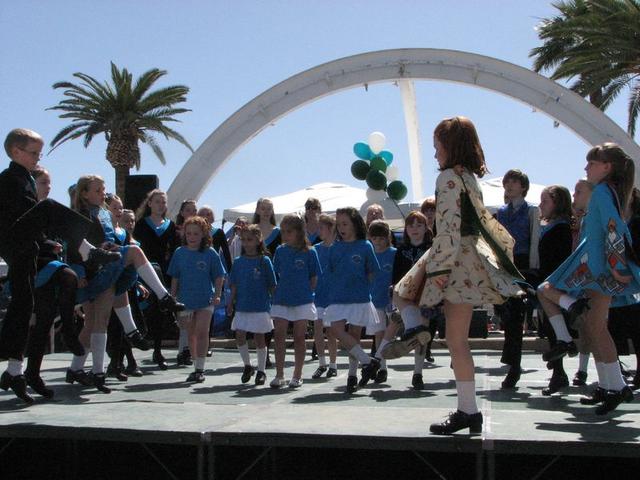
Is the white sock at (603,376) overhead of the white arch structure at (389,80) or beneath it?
beneath

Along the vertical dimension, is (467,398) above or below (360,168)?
below

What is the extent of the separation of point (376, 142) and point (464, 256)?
17.2 meters

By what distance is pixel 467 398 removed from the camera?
14.9 feet

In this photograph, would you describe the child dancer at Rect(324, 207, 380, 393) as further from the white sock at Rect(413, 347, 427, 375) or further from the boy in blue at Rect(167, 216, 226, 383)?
the boy in blue at Rect(167, 216, 226, 383)

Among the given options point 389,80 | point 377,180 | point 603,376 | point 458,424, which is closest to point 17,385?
point 458,424

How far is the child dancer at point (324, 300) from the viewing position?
8164 millimetres

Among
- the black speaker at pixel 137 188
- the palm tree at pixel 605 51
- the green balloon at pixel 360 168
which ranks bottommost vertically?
the black speaker at pixel 137 188

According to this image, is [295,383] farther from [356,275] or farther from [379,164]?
[379,164]

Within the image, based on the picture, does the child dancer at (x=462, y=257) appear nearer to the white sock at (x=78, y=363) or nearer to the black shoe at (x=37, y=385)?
the black shoe at (x=37, y=385)

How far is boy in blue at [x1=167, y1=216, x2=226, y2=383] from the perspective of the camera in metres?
8.06

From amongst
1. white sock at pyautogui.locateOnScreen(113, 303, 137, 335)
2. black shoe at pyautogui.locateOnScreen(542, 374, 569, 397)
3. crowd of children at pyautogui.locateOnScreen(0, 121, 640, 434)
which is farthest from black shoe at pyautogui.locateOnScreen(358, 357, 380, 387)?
white sock at pyautogui.locateOnScreen(113, 303, 137, 335)

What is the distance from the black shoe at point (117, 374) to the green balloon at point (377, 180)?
1289 cm

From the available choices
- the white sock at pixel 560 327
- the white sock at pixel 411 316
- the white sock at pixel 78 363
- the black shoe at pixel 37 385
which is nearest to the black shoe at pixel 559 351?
the white sock at pixel 560 327

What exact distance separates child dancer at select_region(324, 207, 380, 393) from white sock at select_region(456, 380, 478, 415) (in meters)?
2.79
